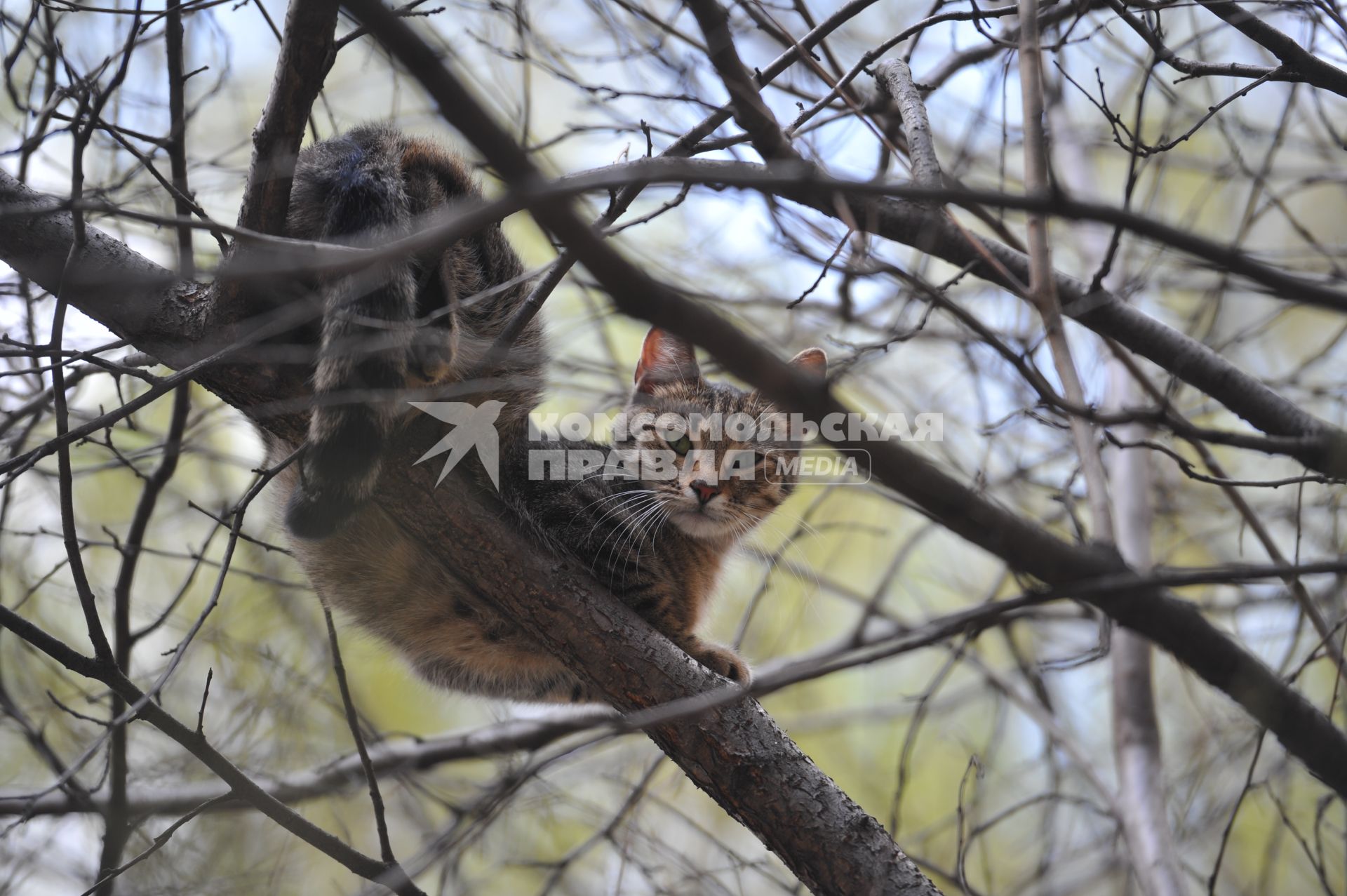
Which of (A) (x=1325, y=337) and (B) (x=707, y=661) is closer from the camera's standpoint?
(B) (x=707, y=661)

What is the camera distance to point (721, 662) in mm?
3318

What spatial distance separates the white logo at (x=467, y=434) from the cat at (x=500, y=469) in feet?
0.22

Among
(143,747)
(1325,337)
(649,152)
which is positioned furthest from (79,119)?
(1325,337)

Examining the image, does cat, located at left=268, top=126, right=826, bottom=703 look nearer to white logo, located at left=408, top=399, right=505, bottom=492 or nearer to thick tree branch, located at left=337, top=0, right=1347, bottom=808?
white logo, located at left=408, top=399, right=505, bottom=492

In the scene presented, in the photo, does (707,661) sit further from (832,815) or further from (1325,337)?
(1325,337)

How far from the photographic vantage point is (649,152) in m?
2.48

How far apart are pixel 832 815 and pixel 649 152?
168 cm

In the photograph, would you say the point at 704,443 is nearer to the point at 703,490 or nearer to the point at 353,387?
the point at 703,490

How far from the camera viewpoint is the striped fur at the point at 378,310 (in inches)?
90.8

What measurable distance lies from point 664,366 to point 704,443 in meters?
0.43

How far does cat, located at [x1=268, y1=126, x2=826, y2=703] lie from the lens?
7.65 feet

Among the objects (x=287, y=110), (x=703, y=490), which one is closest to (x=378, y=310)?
(x=287, y=110)

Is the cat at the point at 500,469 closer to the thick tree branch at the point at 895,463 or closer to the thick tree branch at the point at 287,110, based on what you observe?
the thick tree branch at the point at 287,110

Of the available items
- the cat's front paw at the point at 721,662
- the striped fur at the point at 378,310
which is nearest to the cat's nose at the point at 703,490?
the cat's front paw at the point at 721,662
